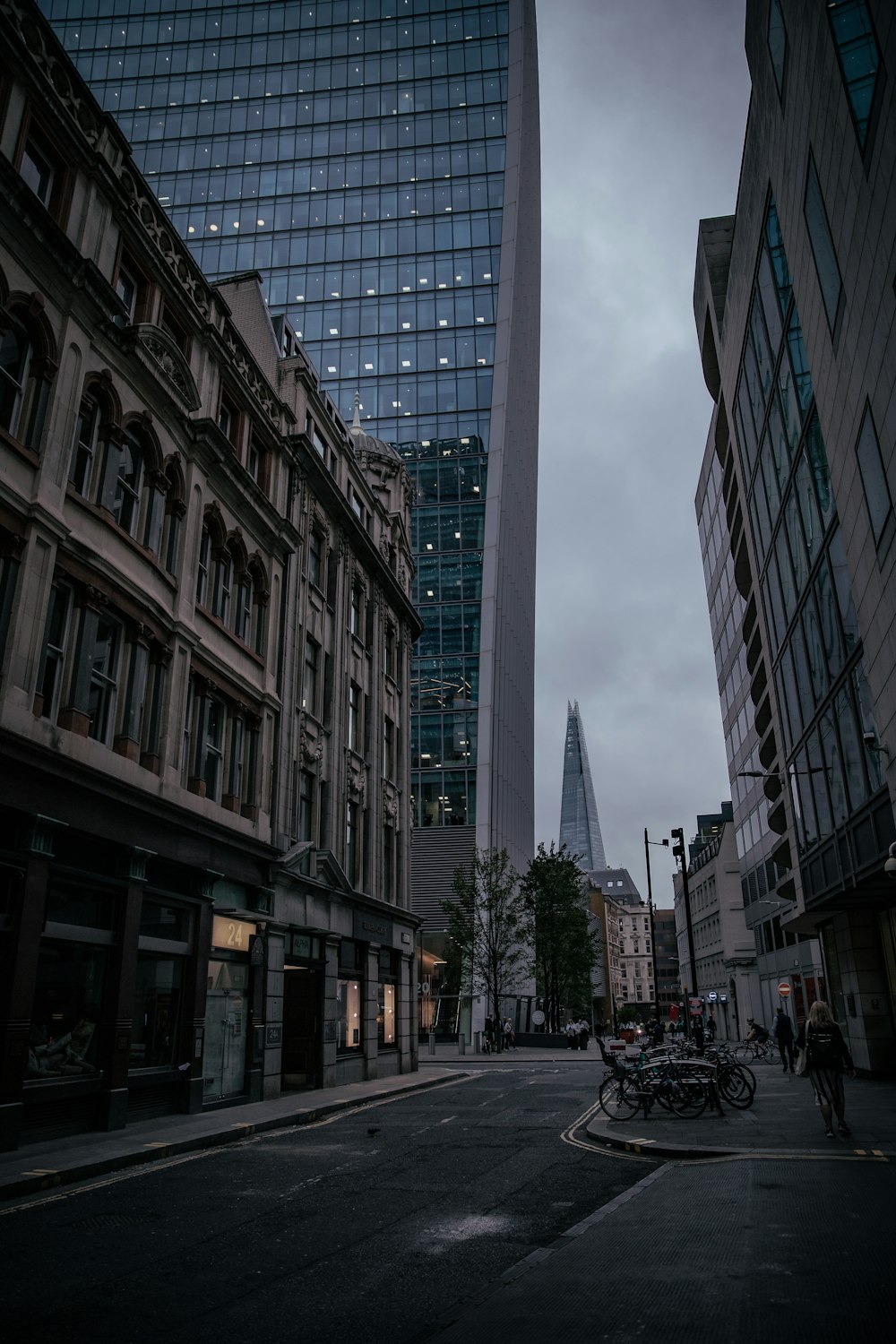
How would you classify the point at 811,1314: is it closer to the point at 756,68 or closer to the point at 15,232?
the point at 15,232

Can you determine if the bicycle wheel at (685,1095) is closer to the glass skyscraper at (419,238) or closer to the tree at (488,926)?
the tree at (488,926)

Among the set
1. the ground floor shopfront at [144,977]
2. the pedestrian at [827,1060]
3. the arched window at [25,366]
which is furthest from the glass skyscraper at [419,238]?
the arched window at [25,366]

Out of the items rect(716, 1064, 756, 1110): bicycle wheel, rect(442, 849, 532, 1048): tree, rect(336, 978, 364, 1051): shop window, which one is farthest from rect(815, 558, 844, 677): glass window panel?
rect(442, 849, 532, 1048): tree

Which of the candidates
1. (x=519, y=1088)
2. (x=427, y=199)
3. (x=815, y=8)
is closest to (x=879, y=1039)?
(x=519, y=1088)

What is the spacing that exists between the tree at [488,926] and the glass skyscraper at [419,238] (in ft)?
13.3

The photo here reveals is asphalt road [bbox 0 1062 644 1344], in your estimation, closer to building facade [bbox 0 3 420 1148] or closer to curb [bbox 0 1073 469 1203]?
curb [bbox 0 1073 469 1203]

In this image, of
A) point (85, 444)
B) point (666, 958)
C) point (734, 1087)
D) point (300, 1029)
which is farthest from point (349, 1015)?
point (666, 958)

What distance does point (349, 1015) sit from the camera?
1113 inches

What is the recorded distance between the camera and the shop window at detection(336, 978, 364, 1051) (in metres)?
27.2

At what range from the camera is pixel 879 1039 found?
976 inches

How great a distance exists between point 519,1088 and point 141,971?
1357 centimetres

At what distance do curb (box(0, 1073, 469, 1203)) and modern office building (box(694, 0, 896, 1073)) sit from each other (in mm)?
13255

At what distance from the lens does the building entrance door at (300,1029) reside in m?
25.1

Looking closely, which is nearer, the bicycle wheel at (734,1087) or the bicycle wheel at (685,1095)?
the bicycle wheel at (685,1095)
